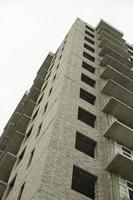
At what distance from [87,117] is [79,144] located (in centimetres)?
225

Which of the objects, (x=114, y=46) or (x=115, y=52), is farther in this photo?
(x=114, y=46)

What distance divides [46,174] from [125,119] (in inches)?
322

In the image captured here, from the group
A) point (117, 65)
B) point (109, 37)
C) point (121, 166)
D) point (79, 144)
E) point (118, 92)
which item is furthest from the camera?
point (109, 37)

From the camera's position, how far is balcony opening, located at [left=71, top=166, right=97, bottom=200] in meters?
14.0

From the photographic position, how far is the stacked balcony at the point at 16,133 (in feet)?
68.5

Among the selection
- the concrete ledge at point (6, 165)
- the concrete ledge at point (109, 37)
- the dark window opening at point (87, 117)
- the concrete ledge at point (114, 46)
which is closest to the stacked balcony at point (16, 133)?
the concrete ledge at point (6, 165)

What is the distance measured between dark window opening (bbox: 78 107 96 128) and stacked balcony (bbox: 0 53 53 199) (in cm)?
512

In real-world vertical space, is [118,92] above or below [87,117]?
above

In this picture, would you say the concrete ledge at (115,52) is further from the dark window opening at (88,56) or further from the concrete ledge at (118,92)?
the concrete ledge at (118,92)

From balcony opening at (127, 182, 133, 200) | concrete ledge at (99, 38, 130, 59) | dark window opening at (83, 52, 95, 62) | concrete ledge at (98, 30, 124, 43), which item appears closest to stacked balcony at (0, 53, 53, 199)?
dark window opening at (83, 52, 95, 62)

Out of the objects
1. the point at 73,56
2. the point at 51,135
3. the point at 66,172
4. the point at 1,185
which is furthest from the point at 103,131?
the point at 73,56

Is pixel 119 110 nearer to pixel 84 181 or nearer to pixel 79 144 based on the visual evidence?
pixel 79 144

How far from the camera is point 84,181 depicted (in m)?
14.8

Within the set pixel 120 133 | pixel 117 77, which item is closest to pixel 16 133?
pixel 117 77
